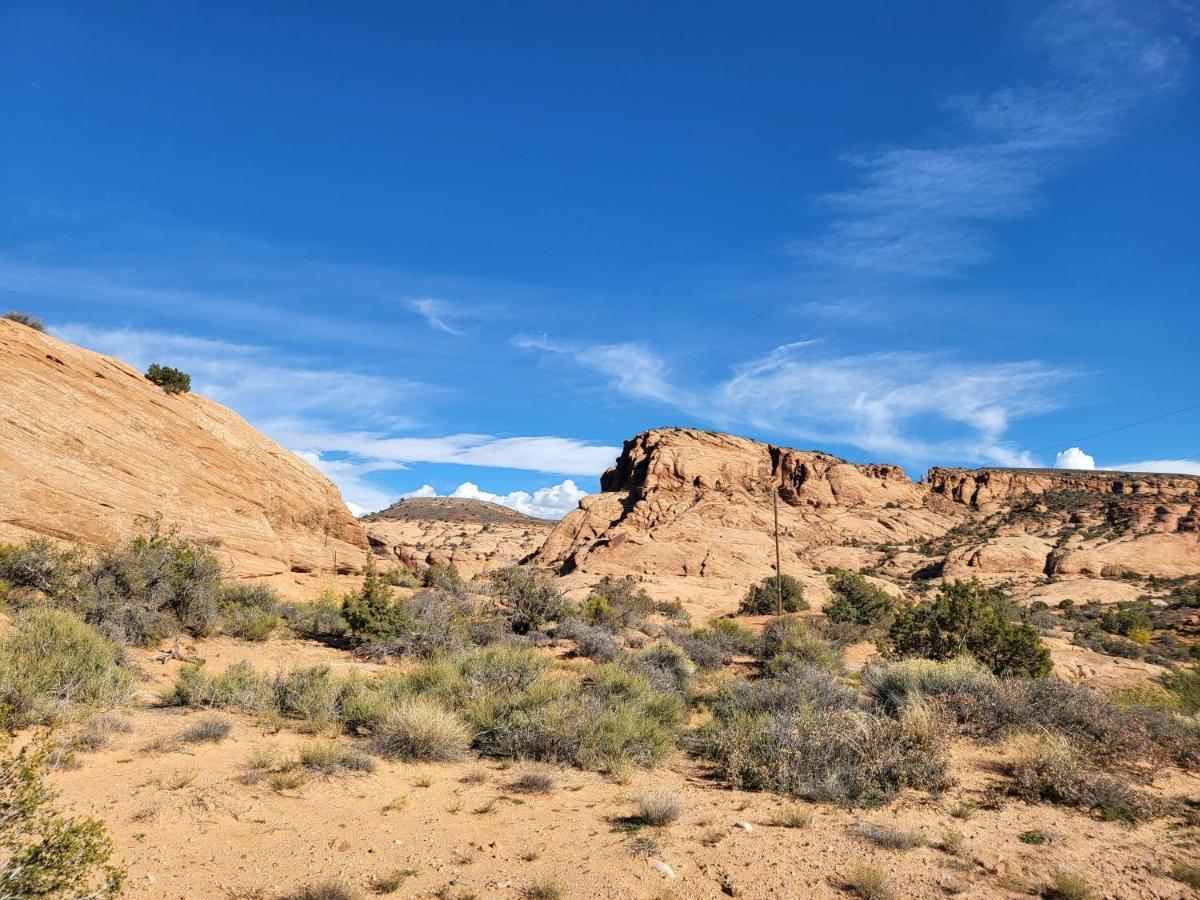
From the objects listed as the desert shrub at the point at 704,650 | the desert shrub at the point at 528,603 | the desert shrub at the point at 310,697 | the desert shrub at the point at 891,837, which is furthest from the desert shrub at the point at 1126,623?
the desert shrub at the point at 310,697

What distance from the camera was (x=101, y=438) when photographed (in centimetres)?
1770

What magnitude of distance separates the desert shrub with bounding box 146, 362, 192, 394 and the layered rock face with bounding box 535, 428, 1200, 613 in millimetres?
24223

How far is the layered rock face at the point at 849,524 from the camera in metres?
45.0

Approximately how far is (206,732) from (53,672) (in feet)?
7.05

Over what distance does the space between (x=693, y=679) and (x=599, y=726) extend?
5209 mm

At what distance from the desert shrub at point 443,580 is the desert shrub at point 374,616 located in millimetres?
8284

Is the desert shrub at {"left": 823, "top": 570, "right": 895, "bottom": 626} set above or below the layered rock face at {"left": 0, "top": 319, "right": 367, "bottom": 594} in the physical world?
below

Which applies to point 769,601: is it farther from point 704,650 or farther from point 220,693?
point 220,693

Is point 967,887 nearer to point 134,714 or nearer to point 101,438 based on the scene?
point 134,714

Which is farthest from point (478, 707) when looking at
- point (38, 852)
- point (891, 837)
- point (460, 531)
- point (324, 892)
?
point (460, 531)

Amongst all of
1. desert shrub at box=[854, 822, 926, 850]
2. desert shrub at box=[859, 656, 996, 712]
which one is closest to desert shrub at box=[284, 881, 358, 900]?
desert shrub at box=[854, 822, 926, 850]

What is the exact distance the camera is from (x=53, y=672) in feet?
25.3

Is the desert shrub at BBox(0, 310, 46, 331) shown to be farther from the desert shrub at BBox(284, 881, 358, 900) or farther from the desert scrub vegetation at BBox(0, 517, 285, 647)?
the desert shrub at BBox(284, 881, 358, 900)

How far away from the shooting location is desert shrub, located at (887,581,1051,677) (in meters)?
14.5
